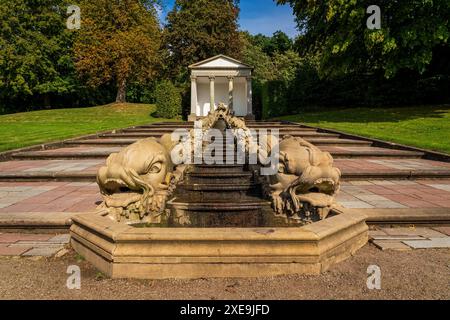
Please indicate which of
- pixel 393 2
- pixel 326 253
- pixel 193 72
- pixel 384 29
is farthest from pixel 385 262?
pixel 193 72

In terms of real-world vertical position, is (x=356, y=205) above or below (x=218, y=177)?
below

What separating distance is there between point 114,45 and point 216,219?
34.7 m

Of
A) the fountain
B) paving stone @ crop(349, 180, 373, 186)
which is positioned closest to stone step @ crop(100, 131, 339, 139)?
paving stone @ crop(349, 180, 373, 186)

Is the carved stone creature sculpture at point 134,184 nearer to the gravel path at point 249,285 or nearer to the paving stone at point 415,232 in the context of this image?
the gravel path at point 249,285

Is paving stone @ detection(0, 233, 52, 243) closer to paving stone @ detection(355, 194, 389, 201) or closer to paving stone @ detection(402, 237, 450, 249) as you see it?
→ paving stone @ detection(402, 237, 450, 249)

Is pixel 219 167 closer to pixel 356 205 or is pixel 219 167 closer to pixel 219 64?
pixel 356 205

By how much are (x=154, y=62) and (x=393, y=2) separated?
25.6m

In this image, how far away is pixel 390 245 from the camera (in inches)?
167

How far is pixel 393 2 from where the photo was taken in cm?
1923

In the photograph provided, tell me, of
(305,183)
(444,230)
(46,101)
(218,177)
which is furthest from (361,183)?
(46,101)

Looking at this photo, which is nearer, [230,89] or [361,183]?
[361,183]

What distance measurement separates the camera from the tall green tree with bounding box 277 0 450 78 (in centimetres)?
1752

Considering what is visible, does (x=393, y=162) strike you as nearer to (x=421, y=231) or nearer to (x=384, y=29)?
(x=421, y=231)

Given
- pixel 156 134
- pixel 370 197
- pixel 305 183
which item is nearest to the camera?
pixel 305 183
